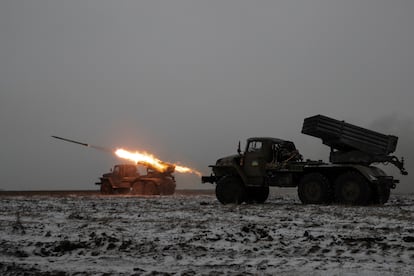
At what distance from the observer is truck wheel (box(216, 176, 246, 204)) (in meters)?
19.8

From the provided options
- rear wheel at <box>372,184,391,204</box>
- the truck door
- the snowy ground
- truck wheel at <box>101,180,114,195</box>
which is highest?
the truck door

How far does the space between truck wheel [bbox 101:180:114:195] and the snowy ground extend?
19810 mm

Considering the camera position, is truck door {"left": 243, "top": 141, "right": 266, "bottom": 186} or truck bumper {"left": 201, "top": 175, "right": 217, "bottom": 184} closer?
truck door {"left": 243, "top": 141, "right": 266, "bottom": 186}

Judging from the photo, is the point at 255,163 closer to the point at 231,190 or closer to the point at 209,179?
the point at 231,190

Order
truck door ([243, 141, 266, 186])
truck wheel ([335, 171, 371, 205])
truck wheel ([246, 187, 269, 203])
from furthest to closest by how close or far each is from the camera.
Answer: truck wheel ([246, 187, 269, 203]) < truck door ([243, 141, 266, 186]) < truck wheel ([335, 171, 371, 205])

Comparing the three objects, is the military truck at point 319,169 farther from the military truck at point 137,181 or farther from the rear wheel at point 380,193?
the military truck at point 137,181

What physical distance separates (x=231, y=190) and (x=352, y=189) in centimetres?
490

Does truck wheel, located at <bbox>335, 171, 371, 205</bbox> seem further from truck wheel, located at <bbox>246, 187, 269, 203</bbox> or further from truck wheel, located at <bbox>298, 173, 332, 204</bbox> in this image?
truck wheel, located at <bbox>246, 187, 269, 203</bbox>

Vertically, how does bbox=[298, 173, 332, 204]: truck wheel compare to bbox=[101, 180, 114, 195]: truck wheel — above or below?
above

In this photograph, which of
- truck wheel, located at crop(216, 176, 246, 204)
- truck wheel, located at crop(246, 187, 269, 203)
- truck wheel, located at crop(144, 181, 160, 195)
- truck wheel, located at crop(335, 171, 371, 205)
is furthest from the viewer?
truck wheel, located at crop(144, 181, 160, 195)

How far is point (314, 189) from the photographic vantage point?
18.4 metres

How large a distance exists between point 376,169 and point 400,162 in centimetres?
116

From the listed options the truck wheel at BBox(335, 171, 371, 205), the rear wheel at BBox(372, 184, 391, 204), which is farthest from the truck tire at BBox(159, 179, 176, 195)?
the rear wheel at BBox(372, 184, 391, 204)

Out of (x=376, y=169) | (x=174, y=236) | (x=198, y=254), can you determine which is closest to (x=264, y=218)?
(x=174, y=236)
